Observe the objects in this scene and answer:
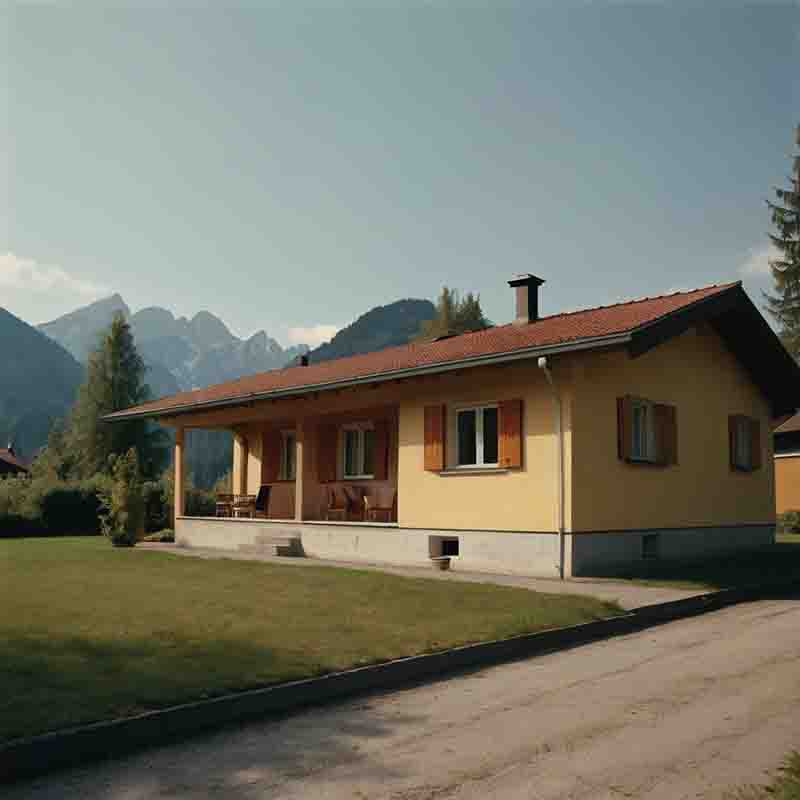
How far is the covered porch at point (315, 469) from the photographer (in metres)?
19.3

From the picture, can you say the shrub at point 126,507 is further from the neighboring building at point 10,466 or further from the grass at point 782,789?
the neighboring building at point 10,466

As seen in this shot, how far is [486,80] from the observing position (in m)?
13.1

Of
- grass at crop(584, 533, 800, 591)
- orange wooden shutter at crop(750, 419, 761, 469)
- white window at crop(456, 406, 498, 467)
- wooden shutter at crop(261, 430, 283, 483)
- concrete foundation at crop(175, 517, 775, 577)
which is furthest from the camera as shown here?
wooden shutter at crop(261, 430, 283, 483)

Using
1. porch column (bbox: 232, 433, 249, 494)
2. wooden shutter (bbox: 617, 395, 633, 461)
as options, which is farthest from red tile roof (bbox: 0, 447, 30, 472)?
wooden shutter (bbox: 617, 395, 633, 461)

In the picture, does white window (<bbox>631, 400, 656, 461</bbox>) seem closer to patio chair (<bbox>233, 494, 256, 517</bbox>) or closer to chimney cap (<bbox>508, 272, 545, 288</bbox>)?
chimney cap (<bbox>508, 272, 545, 288</bbox>)

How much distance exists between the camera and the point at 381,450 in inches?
765

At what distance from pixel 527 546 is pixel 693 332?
20.2ft

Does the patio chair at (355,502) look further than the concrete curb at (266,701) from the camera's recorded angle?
Yes

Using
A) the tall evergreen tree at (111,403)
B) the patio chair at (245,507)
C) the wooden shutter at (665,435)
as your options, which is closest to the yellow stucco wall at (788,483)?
the wooden shutter at (665,435)

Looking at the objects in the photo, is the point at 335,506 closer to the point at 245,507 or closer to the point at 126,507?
the point at 245,507

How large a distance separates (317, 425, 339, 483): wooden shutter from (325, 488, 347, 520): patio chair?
1.30ft

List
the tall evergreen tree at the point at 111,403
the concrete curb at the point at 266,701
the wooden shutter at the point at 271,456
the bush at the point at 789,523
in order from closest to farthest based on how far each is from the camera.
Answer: the concrete curb at the point at 266,701
the wooden shutter at the point at 271,456
the bush at the point at 789,523
the tall evergreen tree at the point at 111,403

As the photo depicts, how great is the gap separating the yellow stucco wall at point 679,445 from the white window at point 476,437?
1.84 metres

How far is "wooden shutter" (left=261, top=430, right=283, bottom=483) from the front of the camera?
2294 cm
